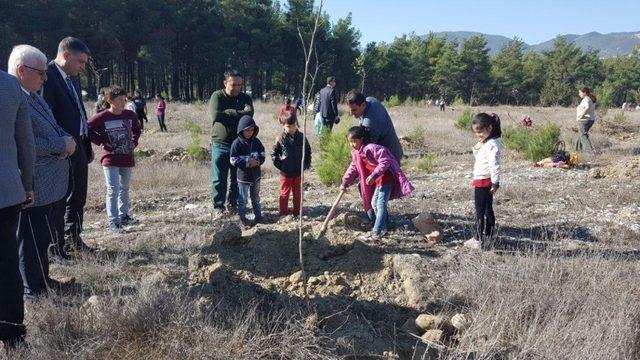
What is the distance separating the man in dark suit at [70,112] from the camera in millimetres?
3836

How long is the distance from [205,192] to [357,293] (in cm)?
488

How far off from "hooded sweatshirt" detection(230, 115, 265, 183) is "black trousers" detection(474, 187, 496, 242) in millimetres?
2344

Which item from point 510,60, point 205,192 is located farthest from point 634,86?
point 205,192

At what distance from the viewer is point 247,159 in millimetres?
5121

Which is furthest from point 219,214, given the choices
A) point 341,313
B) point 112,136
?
point 341,313

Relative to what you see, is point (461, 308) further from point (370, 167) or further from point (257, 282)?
point (370, 167)

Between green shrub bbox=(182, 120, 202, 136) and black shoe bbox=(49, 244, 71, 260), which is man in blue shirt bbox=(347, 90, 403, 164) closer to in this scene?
black shoe bbox=(49, 244, 71, 260)

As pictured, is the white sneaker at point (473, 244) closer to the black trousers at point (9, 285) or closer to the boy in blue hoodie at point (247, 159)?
the boy in blue hoodie at point (247, 159)

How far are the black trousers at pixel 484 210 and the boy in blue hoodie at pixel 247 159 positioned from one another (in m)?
2.34

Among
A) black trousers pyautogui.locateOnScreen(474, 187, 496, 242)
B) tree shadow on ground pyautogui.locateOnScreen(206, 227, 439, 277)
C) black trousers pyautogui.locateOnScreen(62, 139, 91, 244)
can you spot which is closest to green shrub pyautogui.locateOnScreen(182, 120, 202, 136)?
black trousers pyautogui.locateOnScreen(62, 139, 91, 244)

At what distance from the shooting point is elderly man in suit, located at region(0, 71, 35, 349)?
2.44 m

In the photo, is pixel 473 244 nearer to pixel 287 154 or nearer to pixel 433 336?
pixel 433 336

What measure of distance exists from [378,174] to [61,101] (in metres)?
2.86

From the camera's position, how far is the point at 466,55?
56625 millimetres
